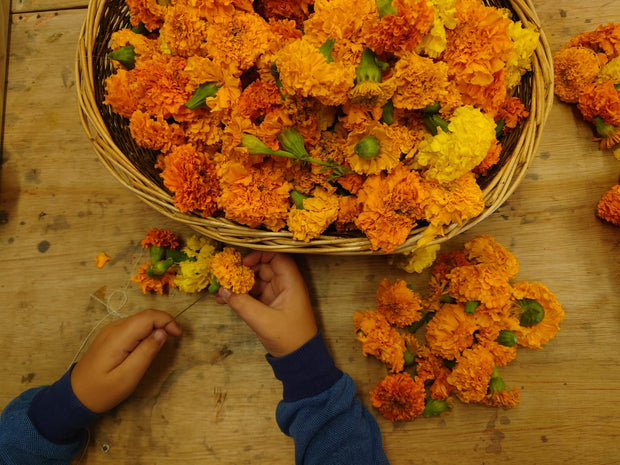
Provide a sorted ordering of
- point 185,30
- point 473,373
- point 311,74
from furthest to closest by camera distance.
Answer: point 473,373 → point 185,30 → point 311,74

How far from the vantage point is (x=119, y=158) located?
696 mm

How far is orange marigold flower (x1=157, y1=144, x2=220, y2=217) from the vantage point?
628mm

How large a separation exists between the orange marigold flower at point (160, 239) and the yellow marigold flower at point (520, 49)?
2.17ft

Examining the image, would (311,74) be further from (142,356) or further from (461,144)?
(142,356)

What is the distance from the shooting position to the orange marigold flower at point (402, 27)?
1.85 ft

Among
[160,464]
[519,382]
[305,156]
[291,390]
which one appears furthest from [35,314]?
[519,382]

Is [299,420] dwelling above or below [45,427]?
above

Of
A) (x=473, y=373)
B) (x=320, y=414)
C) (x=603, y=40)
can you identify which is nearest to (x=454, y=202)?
(x=473, y=373)

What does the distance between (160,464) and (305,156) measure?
2.19 feet

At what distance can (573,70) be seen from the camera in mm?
845

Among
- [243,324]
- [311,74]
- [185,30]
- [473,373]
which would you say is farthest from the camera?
[243,324]

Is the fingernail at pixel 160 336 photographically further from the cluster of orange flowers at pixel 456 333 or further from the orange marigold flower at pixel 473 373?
the orange marigold flower at pixel 473 373

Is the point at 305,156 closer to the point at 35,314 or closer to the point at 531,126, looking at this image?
the point at 531,126

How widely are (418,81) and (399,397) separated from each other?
1.76ft
